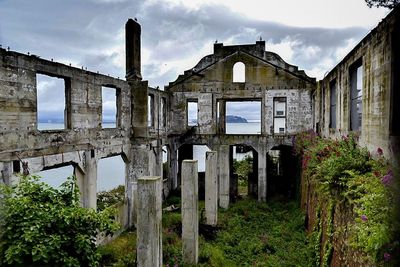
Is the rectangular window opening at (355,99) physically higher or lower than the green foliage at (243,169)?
higher

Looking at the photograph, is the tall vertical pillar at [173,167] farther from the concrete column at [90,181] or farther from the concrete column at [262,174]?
the concrete column at [90,181]

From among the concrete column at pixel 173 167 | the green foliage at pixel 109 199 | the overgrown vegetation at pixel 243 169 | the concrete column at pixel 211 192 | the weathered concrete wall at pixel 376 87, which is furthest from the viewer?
the overgrown vegetation at pixel 243 169

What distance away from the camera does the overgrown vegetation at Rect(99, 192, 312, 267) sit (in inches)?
436

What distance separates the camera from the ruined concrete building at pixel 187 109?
787 cm

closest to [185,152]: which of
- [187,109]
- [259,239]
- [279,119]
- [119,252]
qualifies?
[187,109]

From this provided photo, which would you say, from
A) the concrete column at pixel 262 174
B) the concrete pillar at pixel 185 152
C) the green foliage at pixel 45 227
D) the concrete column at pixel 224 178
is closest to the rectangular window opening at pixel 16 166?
the green foliage at pixel 45 227

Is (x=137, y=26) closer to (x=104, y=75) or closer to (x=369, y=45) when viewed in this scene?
(x=104, y=75)

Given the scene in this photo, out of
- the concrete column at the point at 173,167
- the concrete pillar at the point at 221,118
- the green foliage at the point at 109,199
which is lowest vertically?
the green foliage at the point at 109,199

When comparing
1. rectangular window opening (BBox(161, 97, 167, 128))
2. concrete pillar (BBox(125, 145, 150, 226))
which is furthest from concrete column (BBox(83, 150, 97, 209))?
rectangular window opening (BBox(161, 97, 167, 128))

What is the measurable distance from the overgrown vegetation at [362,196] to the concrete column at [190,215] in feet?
12.5

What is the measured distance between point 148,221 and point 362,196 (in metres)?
4.89

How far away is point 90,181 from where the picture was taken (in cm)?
1151

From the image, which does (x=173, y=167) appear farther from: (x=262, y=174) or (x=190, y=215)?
(x=190, y=215)

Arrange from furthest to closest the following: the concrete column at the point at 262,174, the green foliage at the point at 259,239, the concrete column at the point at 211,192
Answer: the concrete column at the point at 262,174, the concrete column at the point at 211,192, the green foliage at the point at 259,239
